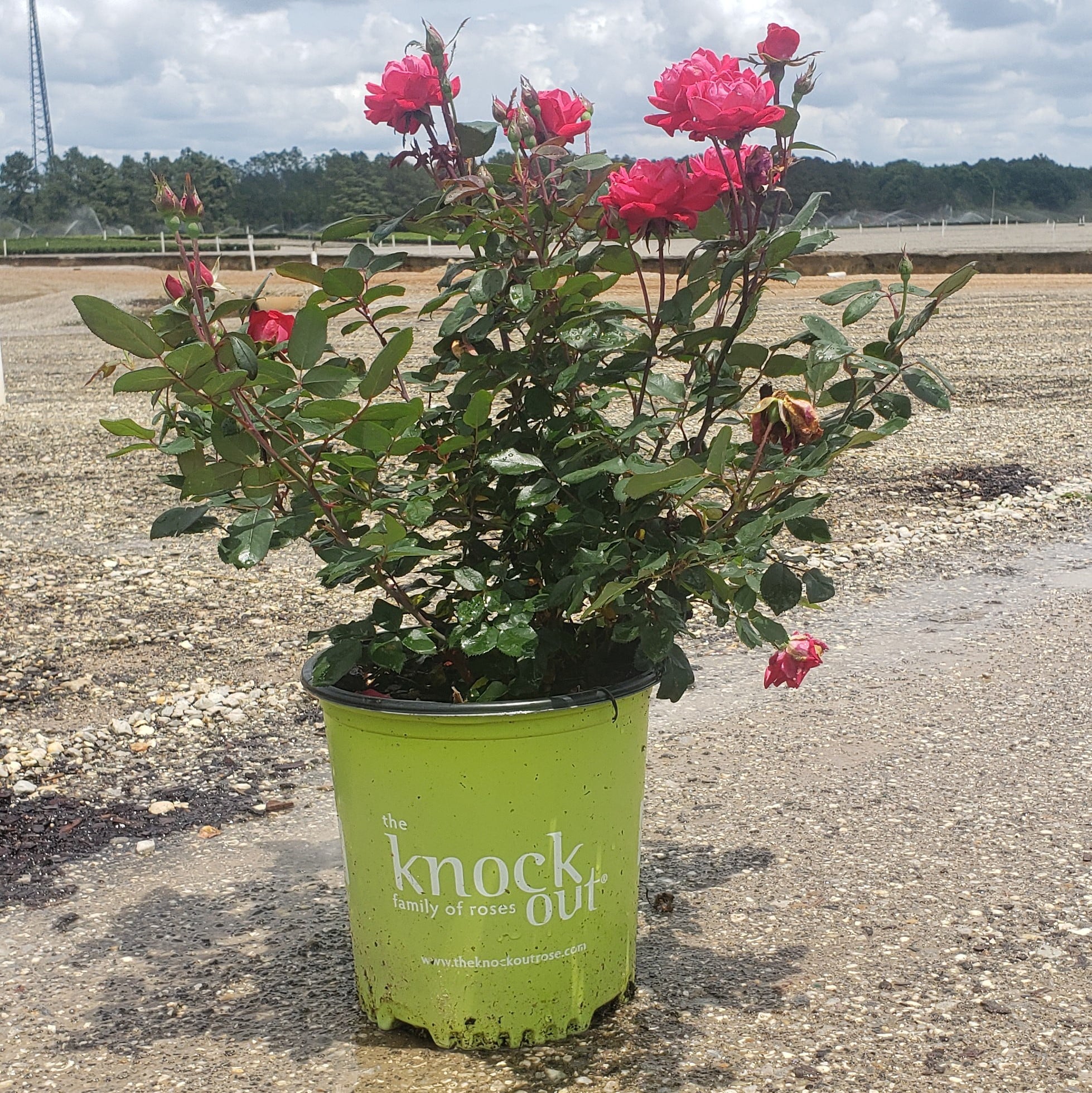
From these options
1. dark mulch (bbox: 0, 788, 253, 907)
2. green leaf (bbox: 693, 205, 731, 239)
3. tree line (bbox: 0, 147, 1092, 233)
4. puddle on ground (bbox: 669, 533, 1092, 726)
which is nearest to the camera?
green leaf (bbox: 693, 205, 731, 239)

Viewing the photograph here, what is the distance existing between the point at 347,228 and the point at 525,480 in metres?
0.47

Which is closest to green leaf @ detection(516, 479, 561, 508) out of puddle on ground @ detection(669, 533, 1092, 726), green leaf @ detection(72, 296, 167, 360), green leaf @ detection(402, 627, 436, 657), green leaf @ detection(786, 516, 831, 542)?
green leaf @ detection(402, 627, 436, 657)

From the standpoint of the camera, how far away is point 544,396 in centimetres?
190

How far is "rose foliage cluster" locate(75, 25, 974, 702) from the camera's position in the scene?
1628mm

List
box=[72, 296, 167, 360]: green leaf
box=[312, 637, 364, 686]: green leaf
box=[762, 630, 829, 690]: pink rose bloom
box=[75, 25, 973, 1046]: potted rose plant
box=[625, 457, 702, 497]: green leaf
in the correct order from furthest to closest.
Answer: box=[762, 630, 829, 690]: pink rose bloom, box=[312, 637, 364, 686]: green leaf, box=[75, 25, 973, 1046]: potted rose plant, box=[625, 457, 702, 497]: green leaf, box=[72, 296, 167, 360]: green leaf

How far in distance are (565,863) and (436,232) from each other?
101 cm

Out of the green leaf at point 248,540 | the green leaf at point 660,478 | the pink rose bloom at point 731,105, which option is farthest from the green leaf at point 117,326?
the pink rose bloom at point 731,105

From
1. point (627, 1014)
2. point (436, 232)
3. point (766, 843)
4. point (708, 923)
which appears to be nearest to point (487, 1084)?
point (627, 1014)

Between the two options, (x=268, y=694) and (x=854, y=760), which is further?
(x=268, y=694)

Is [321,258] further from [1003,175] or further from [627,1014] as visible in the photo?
[1003,175]

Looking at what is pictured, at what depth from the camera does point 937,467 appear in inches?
277

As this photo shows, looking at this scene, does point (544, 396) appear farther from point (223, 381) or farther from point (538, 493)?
point (223, 381)

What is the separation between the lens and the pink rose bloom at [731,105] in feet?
5.12

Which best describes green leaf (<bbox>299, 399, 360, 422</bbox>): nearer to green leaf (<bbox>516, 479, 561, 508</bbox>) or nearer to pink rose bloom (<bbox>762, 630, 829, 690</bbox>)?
green leaf (<bbox>516, 479, 561, 508</bbox>)
